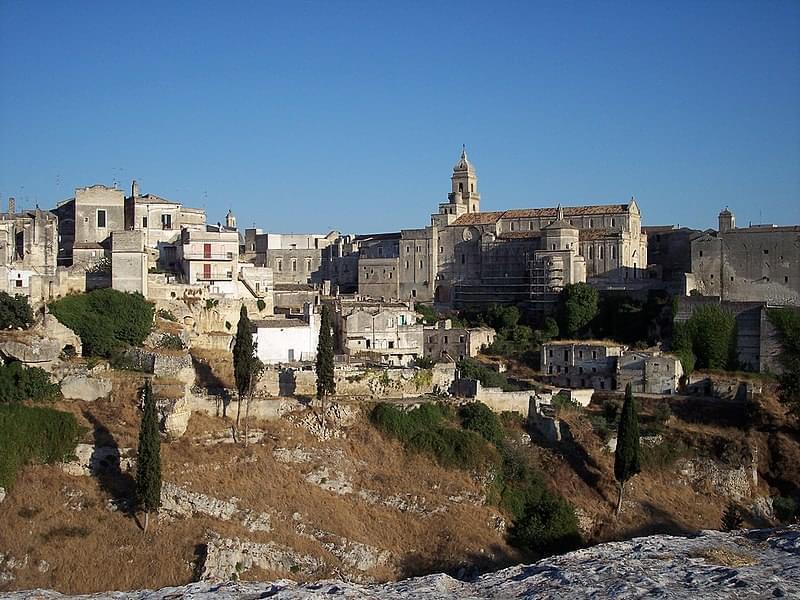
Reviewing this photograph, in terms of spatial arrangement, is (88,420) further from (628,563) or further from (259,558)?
(628,563)

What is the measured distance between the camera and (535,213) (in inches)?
2311

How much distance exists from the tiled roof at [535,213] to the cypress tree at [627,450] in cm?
2402

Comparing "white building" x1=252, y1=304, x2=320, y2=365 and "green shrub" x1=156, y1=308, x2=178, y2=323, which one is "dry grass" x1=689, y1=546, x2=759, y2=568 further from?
"green shrub" x1=156, y1=308, x2=178, y2=323

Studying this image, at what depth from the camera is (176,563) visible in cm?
2512

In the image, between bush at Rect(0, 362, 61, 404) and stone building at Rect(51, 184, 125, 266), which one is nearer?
bush at Rect(0, 362, 61, 404)

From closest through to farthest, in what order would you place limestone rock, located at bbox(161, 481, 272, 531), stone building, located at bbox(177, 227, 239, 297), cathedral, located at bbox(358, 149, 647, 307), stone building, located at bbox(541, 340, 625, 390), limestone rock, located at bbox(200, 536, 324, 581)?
limestone rock, located at bbox(200, 536, 324, 581)
limestone rock, located at bbox(161, 481, 272, 531)
stone building, located at bbox(541, 340, 625, 390)
stone building, located at bbox(177, 227, 239, 297)
cathedral, located at bbox(358, 149, 647, 307)

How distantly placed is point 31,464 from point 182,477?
406 cm

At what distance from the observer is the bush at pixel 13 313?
34.6 metres

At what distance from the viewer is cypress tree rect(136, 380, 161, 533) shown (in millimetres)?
26328

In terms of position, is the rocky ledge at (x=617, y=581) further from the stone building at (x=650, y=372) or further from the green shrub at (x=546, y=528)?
the stone building at (x=650, y=372)

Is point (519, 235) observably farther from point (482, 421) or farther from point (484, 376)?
point (482, 421)

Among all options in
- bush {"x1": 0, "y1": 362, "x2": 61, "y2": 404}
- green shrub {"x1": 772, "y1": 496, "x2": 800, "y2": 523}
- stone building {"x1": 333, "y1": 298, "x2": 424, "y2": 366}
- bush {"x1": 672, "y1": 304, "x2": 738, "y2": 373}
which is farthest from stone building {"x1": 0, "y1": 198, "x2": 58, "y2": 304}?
green shrub {"x1": 772, "y1": 496, "x2": 800, "y2": 523}

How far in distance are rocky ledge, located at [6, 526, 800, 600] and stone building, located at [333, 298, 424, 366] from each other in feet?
71.9

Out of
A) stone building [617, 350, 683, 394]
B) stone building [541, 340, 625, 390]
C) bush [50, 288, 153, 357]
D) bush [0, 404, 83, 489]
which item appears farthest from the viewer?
stone building [541, 340, 625, 390]
